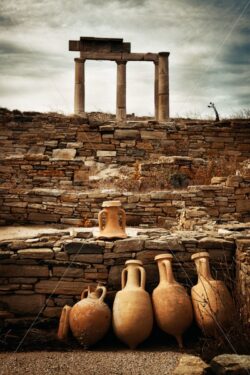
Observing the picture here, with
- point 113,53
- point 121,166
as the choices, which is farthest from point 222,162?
point 113,53

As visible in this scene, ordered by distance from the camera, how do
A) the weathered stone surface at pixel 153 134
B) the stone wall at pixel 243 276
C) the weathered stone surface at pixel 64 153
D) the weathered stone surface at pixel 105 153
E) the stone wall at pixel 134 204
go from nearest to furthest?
the stone wall at pixel 243 276 < the stone wall at pixel 134 204 < the weathered stone surface at pixel 64 153 < the weathered stone surface at pixel 105 153 < the weathered stone surface at pixel 153 134

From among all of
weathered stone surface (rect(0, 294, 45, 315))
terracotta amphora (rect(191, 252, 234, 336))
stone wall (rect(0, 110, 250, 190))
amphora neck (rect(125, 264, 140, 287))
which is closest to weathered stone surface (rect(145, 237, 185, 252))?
amphora neck (rect(125, 264, 140, 287))

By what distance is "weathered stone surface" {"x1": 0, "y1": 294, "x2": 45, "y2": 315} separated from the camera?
151 inches

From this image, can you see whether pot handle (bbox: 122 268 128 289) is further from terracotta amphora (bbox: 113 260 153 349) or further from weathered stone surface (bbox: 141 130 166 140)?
weathered stone surface (bbox: 141 130 166 140)

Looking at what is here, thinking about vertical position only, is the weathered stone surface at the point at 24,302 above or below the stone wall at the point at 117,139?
below

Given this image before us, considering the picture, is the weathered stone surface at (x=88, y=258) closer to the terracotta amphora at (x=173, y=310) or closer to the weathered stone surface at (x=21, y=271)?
the weathered stone surface at (x=21, y=271)

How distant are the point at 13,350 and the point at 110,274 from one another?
1216 mm

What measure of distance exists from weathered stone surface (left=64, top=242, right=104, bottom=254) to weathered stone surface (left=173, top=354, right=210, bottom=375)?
1558 mm

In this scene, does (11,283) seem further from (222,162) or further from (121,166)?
(222,162)

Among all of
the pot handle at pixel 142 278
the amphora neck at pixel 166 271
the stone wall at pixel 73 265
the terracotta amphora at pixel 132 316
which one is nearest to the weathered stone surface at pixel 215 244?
the stone wall at pixel 73 265

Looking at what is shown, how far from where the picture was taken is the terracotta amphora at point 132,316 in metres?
3.34

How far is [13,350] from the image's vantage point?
3.32 m

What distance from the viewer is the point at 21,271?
3885 millimetres

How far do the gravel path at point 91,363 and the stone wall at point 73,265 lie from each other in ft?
2.31
